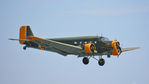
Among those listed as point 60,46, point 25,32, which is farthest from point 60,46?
point 25,32

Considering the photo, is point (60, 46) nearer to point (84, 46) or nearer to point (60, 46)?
point (60, 46)

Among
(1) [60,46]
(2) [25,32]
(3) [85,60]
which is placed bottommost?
(3) [85,60]

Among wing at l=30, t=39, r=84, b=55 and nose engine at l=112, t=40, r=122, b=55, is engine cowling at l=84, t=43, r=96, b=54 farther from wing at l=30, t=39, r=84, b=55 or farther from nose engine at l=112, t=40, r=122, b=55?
nose engine at l=112, t=40, r=122, b=55

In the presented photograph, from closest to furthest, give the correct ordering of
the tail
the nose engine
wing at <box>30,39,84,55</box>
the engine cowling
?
wing at <box>30,39,84,55</box> → the engine cowling → the nose engine → the tail

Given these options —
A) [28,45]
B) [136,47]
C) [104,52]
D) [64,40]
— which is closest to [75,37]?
[64,40]

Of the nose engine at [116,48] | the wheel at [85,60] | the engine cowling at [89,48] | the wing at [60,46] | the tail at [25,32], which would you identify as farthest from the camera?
the tail at [25,32]

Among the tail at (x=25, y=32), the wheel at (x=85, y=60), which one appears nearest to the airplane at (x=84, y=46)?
the wheel at (x=85, y=60)

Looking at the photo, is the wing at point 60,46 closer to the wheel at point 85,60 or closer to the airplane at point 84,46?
the airplane at point 84,46

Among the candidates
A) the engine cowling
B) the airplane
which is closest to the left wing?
the airplane

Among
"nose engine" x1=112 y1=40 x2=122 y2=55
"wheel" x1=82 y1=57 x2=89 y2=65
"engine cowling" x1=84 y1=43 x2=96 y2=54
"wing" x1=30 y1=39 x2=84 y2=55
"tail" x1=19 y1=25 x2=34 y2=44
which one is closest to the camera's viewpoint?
"wing" x1=30 y1=39 x2=84 y2=55

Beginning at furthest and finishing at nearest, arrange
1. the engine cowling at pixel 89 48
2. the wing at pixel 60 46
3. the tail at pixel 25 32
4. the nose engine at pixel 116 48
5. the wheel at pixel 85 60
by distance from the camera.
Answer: the tail at pixel 25 32, the wheel at pixel 85 60, the nose engine at pixel 116 48, the engine cowling at pixel 89 48, the wing at pixel 60 46

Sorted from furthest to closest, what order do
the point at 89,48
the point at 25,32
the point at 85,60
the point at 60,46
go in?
the point at 25,32, the point at 85,60, the point at 60,46, the point at 89,48

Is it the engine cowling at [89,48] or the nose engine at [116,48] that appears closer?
the engine cowling at [89,48]

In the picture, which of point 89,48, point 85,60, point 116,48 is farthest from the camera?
point 85,60
